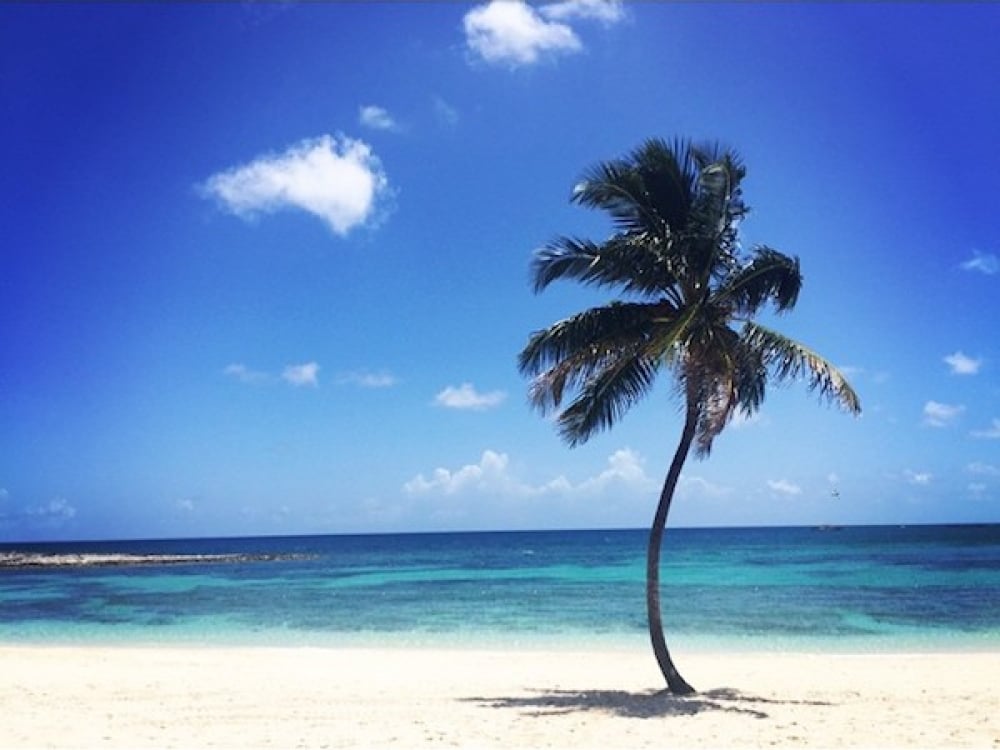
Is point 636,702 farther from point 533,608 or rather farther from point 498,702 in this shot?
point 533,608

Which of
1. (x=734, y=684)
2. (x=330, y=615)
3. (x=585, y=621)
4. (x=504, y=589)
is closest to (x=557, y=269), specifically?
(x=734, y=684)

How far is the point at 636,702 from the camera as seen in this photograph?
10.9 metres

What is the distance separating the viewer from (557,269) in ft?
37.9

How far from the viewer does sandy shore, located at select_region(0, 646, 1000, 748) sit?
30.1 feet

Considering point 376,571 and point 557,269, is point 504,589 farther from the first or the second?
point 557,269

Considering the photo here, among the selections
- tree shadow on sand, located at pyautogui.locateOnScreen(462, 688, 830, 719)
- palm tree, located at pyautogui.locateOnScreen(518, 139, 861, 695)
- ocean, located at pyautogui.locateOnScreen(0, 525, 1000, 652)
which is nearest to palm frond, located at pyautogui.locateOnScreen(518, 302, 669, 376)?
palm tree, located at pyautogui.locateOnScreen(518, 139, 861, 695)

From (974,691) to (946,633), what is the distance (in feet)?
35.4

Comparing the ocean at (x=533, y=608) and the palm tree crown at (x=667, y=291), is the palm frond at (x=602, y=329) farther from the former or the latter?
the ocean at (x=533, y=608)

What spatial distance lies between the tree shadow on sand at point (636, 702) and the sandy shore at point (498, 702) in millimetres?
30

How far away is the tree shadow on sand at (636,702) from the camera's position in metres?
10.3

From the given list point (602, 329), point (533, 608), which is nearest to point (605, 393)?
point (602, 329)

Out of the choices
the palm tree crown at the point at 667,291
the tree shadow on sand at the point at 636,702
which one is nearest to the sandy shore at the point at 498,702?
the tree shadow on sand at the point at 636,702

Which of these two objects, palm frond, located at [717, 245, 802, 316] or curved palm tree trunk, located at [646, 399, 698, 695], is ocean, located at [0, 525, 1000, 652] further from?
palm frond, located at [717, 245, 802, 316]

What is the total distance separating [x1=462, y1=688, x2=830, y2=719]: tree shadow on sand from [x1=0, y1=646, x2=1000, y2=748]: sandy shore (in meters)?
0.03
